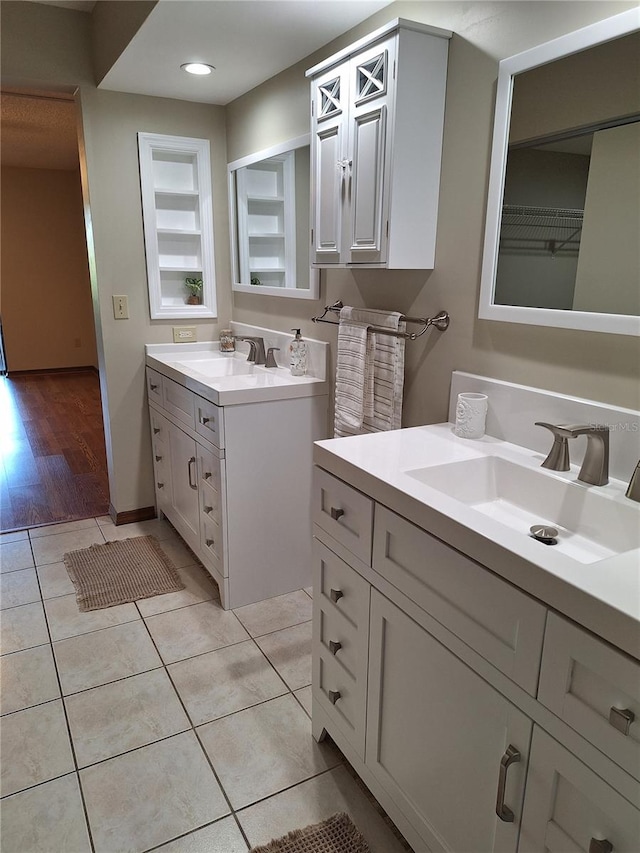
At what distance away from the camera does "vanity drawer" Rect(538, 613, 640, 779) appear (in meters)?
0.80

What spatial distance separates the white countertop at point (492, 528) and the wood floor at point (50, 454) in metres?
2.39

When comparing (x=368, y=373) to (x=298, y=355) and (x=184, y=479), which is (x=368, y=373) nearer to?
(x=298, y=355)

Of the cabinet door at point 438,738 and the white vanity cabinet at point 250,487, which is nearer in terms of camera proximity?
the cabinet door at point 438,738

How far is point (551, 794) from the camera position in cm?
93

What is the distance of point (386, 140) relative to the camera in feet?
5.42

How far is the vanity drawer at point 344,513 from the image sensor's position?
138cm

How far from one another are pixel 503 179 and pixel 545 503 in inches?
33.6

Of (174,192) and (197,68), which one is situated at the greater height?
(197,68)

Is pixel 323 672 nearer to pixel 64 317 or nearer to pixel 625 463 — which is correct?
pixel 625 463

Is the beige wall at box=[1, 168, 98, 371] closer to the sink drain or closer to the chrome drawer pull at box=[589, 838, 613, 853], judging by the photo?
the sink drain

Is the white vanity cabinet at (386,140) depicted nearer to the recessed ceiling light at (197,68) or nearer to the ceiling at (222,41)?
the ceiling at (222,41)

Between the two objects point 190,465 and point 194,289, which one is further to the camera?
point 194,289

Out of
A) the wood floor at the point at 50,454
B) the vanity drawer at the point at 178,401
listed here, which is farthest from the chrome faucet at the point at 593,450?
the wood floor at the point at 50,454

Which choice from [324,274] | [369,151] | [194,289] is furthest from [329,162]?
A: [194,289]
